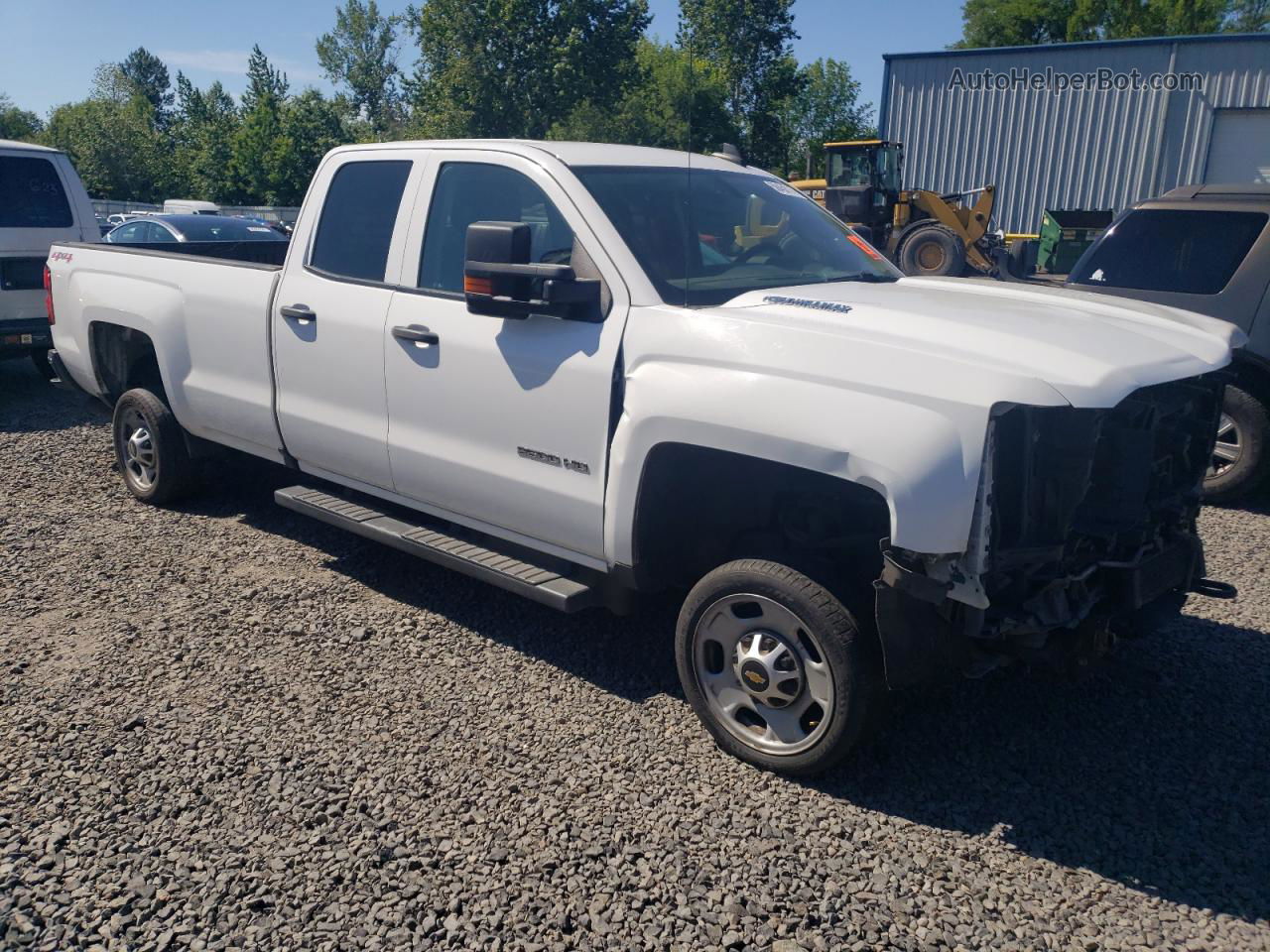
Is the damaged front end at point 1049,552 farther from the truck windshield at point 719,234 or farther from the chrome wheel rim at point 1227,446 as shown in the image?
the chrome wheel rim at point 1227,446

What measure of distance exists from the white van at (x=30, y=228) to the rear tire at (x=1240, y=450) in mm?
9414

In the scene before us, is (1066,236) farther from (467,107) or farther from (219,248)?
(467,107)

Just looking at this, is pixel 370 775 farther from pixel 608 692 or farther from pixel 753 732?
pixel 753 732

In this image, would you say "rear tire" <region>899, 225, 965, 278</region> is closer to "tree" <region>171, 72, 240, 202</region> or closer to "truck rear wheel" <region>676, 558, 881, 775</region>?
"truck rear wheel" <region>676, 558, 881, 775</region>

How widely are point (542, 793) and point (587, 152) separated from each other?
259 cm

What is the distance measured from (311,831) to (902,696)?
2.28 metres

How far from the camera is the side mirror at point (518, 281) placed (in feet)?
12.7

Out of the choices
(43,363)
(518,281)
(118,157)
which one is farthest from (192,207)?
(118,157)

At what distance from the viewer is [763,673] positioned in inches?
144

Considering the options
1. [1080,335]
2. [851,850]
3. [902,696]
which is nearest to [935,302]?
[1080,335]

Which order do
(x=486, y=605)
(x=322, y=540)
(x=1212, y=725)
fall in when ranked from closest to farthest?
1. (x=1212, y=725)
2. (x=486, y=605)
3. (x=322, y=540)

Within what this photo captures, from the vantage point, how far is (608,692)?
171 inches

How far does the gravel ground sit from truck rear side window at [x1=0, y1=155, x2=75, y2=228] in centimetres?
561

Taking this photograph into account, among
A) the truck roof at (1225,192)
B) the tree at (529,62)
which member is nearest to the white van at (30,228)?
the truck roof at (1225,192)
